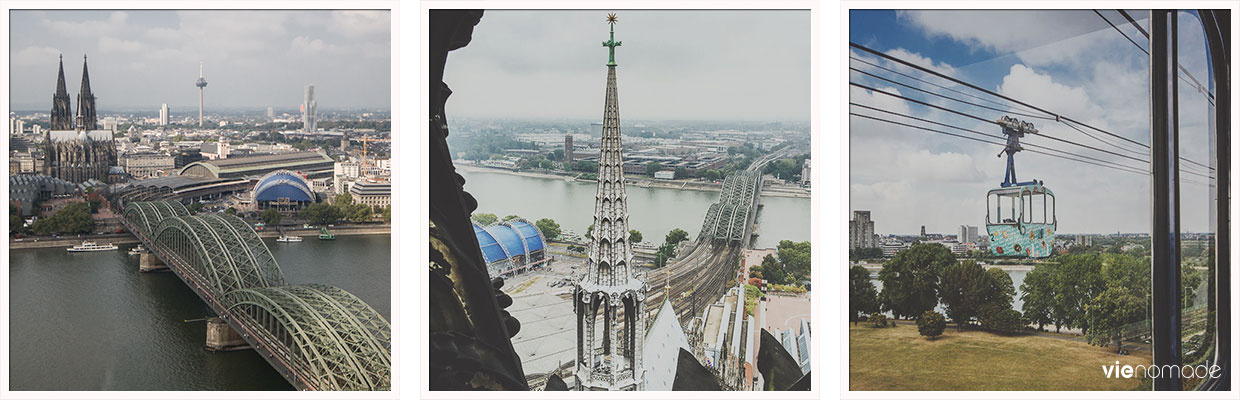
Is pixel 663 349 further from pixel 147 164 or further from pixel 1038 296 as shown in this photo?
pixel 147 164

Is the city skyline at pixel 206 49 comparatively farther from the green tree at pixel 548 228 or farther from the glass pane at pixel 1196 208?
the glass pane at pixel 1196 208

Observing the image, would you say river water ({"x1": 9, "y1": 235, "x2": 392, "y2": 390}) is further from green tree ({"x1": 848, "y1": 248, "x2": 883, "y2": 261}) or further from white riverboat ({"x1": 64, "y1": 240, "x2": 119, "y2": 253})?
green tree ({"x1": 848, "y1": 248, "x2": 883, "y2": 261})

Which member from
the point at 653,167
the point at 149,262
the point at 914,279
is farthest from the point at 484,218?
the point at 914,279

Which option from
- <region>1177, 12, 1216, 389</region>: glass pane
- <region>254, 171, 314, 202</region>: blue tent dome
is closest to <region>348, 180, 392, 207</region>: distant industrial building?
<region>254, 171, 314, 202</region>: blue tent dome

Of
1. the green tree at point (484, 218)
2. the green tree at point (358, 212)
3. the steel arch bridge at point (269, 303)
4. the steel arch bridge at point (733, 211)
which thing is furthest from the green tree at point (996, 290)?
the green tree at point (358, 212)

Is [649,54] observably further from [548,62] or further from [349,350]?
[349,350]
